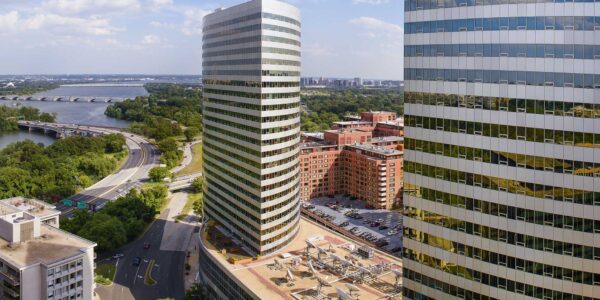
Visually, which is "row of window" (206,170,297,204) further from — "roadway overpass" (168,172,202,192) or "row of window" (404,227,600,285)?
"roadway overpass" (168,172,202,192)

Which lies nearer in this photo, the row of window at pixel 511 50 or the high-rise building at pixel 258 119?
the row of window at pixel 511 50

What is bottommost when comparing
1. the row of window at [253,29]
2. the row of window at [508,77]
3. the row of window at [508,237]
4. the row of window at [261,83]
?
the row of window at [508,237]

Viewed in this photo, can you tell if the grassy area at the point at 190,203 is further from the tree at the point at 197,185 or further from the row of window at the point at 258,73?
the row of window at the point at 258,73

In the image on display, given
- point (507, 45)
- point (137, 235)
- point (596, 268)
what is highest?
point (507, 45)

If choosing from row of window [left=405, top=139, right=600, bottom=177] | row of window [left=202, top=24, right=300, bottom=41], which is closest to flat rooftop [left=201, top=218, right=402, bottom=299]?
row of window [left=405, top=139, right=600, bottom=177]

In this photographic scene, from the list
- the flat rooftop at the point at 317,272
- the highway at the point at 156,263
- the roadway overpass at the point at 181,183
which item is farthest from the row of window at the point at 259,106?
the roadway overpass at the point at 181,183

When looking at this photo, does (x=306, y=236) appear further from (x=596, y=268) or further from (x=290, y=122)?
(x=596, y=268)

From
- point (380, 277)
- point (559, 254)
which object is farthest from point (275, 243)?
point (559, 254)
